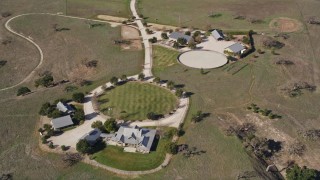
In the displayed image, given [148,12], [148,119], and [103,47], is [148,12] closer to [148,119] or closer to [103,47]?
[103,47]

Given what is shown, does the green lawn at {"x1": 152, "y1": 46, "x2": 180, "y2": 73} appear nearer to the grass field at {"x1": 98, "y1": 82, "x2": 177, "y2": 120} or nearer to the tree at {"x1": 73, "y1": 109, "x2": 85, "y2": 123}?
the grass field at {"x1": 98, "y1": 82, "x2": 177, "y2": 120}

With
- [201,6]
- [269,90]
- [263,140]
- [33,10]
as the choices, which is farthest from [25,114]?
[201,6]

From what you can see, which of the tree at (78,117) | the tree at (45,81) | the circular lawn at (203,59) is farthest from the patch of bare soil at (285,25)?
the tree at (45,81)

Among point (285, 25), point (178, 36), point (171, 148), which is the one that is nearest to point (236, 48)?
point (178, 36)

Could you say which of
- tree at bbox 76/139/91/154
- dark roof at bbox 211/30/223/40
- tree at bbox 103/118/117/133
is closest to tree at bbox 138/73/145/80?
tree at bbox 103/118/117/133

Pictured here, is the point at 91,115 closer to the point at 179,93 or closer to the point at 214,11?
the point at 179,93
